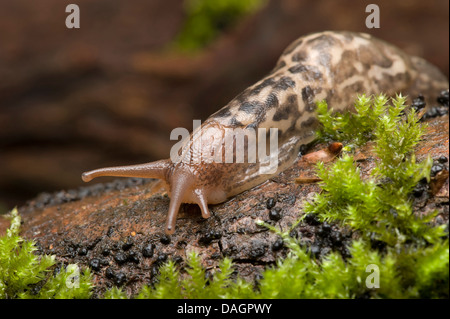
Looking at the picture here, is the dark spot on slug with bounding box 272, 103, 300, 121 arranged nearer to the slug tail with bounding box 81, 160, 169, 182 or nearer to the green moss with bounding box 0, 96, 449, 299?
the green moss with bounding box 0, 96, 449, 299

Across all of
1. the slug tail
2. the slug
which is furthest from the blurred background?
the slug tail

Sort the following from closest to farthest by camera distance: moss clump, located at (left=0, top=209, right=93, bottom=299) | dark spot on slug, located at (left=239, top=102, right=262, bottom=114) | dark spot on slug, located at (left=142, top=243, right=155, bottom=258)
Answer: moss clump, located at (left=0, top=209, right=93, bottom=299) < dark spot on slug, located at (left=142, top=243, right=155, bottom=258) < dark spot on slug, located at (left=239, top=102, right=262, bottom=114)

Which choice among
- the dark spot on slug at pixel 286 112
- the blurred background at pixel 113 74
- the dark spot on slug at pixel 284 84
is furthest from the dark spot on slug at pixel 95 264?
the blurred background at pixel 113 74

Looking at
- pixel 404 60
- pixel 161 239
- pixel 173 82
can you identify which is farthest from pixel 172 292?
pixel 173 82

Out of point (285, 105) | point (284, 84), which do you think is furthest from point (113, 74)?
point (285, 105)

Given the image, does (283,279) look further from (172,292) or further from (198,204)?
(198,204)

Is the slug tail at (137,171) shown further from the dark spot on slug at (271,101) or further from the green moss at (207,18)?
the green moss at (207,18)
